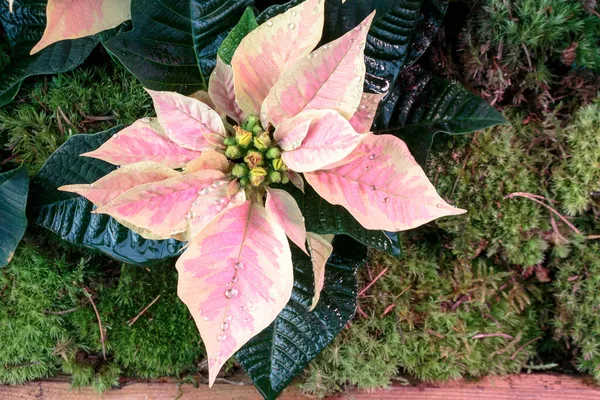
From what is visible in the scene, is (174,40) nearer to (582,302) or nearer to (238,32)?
(238,32)

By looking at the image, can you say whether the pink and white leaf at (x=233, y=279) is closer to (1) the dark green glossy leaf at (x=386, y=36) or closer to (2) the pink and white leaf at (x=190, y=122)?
(2) the pink and white leaf at (x=190, y=122)

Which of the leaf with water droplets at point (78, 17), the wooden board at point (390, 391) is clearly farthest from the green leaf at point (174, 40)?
the wooden board at point (390, 391)

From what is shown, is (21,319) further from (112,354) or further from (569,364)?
(569,364)

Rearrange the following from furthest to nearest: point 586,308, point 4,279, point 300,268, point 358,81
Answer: point 586,308, point 4,279, point 300,268, point 358,81

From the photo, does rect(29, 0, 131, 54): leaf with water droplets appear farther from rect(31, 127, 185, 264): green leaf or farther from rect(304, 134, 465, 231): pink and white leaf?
rect(304, 134, 465, 231): pink and white leaf

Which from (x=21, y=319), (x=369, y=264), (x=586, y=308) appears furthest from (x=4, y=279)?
(x=586, y=308)
